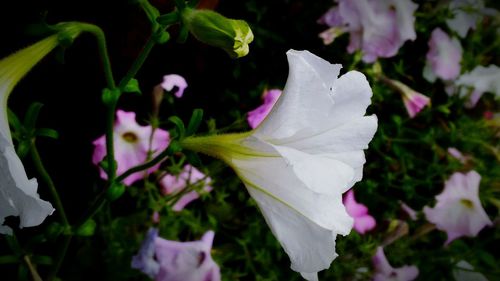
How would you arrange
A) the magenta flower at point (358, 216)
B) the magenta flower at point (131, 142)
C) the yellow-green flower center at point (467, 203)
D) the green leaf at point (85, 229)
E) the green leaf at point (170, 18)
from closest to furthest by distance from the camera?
the green leaf at point (170, 18)
the green leaf at point (85, 229)
the magenta flower at point (131, 142)
the magenta flower at point (358, 216)
the yellow-green flower center at point (467, 203)

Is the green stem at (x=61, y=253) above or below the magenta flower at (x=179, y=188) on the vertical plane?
above

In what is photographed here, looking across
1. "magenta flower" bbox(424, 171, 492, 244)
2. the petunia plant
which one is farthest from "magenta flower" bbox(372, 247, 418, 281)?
A: "magenta flower" bbox(424, 171, 492, 244)

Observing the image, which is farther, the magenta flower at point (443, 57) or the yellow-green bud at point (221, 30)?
the magenta flower at point (443, 57)

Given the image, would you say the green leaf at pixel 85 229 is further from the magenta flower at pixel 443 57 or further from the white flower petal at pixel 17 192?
the magenta flower at pixel 443 57

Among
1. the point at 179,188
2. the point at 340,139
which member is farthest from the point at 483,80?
the point at 340,139

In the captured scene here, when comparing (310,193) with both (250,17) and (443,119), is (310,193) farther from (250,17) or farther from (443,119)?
(443,119)

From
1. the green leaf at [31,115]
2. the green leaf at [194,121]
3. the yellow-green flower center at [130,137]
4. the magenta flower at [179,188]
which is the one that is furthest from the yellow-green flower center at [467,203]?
the green leaf at [31,115]

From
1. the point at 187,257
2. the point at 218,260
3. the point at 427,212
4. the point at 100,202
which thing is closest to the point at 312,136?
the point at 100,202
